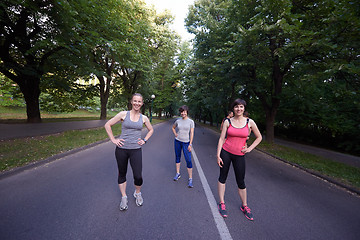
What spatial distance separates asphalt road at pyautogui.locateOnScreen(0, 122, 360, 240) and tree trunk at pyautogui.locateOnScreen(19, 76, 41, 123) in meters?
10.8

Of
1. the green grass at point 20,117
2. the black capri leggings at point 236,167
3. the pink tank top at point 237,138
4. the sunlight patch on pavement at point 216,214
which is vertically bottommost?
the sunlight patch on pavement at point 216,214

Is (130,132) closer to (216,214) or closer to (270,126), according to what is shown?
(216,214)

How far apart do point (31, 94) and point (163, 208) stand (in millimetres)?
14861

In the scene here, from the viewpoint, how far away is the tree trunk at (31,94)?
421 inches

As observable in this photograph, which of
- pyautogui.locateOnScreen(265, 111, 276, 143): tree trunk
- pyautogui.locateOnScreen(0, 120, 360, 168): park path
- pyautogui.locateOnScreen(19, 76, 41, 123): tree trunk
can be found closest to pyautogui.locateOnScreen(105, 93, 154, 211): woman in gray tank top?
pyautogui.locateOnScreen(0, 120, 360, 168): park path

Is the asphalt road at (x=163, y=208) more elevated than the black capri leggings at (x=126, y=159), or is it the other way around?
the black capri leggings at (x=126, y=159)

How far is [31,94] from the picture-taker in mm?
10992

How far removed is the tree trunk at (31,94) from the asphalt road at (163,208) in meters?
10.8

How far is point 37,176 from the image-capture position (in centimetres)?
364

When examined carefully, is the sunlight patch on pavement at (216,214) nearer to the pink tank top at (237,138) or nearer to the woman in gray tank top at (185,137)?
the woman in gray tank top at (185,137)

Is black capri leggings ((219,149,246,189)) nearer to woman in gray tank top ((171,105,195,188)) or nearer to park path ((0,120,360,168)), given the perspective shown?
woman in gray tank top ((171,105,195,188))

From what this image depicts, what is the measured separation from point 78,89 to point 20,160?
14.1 m

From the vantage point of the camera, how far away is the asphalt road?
6.89 ft

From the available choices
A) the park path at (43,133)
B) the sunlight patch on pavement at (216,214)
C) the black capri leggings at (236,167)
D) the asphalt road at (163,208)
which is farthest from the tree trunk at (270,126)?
the black capri leggings at (236,167)
